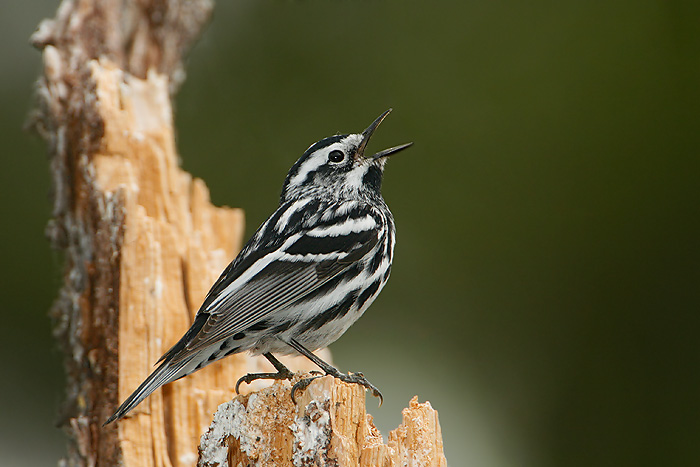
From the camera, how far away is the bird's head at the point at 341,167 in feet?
16.0

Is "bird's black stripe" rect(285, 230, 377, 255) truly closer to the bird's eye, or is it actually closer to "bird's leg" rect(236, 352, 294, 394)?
"bird's leg" rect(236, 352, 294, 394)

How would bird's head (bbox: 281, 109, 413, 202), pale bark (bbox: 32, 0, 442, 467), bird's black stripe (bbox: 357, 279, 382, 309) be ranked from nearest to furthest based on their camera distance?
bird's black stripe (bbox: 357, 279, 382, 309) < pale bark (bbox: 32, 0, 442, 467) < bird's head (bbox: 281, 109, 413, 202)

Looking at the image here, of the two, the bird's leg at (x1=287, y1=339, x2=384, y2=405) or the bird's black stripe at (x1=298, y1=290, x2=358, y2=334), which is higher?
the bird's black stripe at (x1=298, y1=290, x2=358, y2=334)

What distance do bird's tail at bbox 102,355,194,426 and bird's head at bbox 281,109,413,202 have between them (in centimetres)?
154

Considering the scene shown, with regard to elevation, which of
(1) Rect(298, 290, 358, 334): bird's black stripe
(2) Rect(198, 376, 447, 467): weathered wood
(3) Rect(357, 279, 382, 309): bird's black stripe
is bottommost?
(2) Rect(198, 376, 447, 467): weathered wood

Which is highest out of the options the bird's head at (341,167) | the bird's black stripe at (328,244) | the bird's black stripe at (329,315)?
the bird's head at (341,167)

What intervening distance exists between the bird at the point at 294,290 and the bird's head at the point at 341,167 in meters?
0.22

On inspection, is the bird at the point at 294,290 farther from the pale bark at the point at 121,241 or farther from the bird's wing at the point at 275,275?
the pale bark at the point at 121,241

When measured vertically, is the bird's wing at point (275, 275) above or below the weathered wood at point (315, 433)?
above

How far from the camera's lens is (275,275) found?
161 inches

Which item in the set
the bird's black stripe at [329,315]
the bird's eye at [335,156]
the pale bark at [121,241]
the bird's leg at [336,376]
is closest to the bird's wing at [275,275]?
the bird's black stripe at [329,315]

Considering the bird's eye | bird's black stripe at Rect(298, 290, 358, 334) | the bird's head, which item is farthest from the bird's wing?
the bird's eye

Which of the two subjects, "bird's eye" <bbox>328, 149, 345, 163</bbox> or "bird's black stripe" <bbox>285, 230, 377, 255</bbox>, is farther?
"bird's eye" <bbox>328, 149, 345, 163</bbox>

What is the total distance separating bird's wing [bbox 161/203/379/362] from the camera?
386cm
